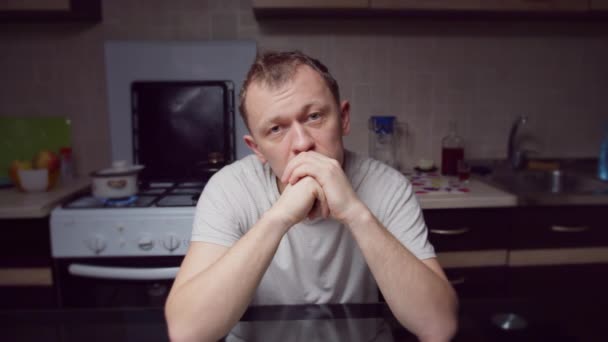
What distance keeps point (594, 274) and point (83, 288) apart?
6.28 ft

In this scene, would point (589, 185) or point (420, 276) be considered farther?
point (589, 185)

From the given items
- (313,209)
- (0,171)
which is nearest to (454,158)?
(313,209)

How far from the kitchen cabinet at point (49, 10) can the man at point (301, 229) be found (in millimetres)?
1180

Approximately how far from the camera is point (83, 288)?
1460 millimetres

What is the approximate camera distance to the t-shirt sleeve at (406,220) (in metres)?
0.93

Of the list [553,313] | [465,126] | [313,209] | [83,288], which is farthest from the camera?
[465,126]

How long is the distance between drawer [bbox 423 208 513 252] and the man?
552 mm

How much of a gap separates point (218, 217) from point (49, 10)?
1331mm

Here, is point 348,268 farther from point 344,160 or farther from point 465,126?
point 465,126

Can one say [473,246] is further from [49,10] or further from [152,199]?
[49,10]

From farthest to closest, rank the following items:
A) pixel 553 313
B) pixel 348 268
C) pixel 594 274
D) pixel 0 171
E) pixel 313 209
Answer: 1. pixel 0 171
2. pixel 594 274
3. pixel 348 268
4. pixel 313 209
5. pixel 553 313

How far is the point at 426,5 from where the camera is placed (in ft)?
5.60

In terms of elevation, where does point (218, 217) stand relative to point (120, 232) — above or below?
above

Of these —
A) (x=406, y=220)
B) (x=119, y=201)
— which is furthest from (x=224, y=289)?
(x=119, y=201)
